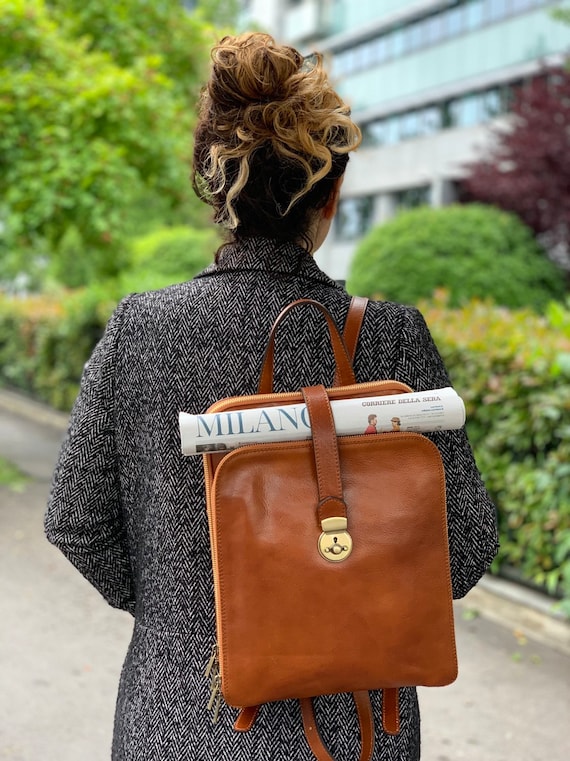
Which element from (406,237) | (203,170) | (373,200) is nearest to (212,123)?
(203,170)

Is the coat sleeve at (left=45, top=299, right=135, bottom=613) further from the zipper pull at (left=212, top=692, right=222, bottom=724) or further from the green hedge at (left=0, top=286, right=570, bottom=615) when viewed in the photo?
the green hedge at (left=0, top=286, right=570, bottom=615)

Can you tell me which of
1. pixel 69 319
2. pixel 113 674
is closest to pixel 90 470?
pixel 113 674

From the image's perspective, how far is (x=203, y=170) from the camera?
4.99 feet

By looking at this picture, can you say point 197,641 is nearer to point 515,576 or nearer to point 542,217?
point 515,576

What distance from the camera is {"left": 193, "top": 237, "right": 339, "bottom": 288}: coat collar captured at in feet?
4.98

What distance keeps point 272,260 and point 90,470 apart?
1.55ft

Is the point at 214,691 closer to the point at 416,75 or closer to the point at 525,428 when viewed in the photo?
the point at 525,428

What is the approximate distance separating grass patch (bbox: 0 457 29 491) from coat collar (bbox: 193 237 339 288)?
681 centimetres

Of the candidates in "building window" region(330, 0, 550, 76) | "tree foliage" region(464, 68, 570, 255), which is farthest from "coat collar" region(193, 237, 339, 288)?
"building window" region(330, 0, 550, 76)

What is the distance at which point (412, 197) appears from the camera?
2978cm

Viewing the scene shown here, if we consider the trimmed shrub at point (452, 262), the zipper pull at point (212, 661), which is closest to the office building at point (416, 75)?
the trimmed shrub at point (452, 262)

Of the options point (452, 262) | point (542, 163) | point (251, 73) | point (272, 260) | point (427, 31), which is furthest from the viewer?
point (427, 31)

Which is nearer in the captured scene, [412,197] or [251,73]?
[251,73]

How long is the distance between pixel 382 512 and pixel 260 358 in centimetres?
34
